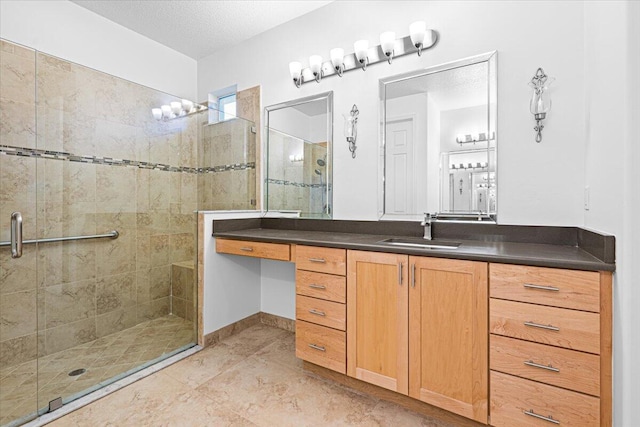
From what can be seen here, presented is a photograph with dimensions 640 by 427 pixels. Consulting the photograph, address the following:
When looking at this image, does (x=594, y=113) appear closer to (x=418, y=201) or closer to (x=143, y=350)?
(x=418, y=201)

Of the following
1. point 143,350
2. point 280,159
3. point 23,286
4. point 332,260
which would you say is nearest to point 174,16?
point 280,159

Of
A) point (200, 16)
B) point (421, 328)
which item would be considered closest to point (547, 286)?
point (421, 328)

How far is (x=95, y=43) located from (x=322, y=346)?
3067 millimetres

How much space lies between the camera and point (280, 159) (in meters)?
2.79

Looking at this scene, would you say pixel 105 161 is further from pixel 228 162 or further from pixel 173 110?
pixel 228 162

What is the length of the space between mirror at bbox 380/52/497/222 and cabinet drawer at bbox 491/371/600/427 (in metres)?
0.92

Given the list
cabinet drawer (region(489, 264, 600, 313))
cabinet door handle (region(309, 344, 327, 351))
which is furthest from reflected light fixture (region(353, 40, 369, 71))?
cabinet door handle (region(309, 344, 327, 351))

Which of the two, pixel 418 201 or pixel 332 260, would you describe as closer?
pixel 332 260

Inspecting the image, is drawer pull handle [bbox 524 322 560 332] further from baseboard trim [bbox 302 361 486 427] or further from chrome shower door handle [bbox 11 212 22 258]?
chrome shower door handle [bbox 11 212 22 258]

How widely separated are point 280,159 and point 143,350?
186 cm

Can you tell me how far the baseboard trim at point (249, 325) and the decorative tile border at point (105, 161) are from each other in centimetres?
142

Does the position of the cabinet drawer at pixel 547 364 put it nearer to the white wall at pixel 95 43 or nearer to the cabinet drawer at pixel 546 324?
the cabinet drawer at pixel 546 324

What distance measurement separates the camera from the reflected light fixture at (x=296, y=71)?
8.25ft

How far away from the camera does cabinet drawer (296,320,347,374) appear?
1780 millimetres
